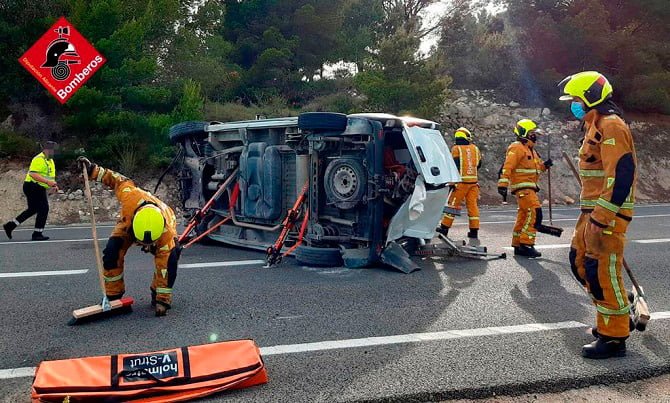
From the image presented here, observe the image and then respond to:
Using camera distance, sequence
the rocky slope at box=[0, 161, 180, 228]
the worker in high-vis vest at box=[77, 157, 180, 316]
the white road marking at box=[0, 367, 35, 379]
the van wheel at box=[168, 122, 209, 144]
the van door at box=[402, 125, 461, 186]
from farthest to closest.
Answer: the rocky slope at box=[0, 161, 180, 228]
the van wheel at box=[168, 122, 209, 144]
the van door at box=[402, 125, 461, 186]
the worker in high-vis vest at box=[77, 157, 180, 316]
the white road marking at box=[0, 367, 35, 379]

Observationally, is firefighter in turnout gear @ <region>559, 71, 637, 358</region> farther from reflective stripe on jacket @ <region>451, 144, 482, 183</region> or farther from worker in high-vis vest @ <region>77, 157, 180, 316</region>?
reflective stripe on jacket @ <region>451, 144, 482, 183</region>

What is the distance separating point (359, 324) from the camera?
4234 millimetres

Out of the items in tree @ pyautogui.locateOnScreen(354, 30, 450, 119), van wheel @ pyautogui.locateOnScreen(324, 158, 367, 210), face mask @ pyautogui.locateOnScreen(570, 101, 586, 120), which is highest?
tree @ pyautogui.locateOnScreen(354, 30, 450, 119)

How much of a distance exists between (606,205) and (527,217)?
367 cm

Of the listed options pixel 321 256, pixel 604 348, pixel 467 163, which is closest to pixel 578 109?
pixel 604 348

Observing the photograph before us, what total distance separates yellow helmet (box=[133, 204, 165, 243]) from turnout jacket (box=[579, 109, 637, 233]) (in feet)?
10.9

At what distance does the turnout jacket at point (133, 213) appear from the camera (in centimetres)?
448

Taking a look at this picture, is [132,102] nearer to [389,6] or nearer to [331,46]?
[331,46]

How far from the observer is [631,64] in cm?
2167

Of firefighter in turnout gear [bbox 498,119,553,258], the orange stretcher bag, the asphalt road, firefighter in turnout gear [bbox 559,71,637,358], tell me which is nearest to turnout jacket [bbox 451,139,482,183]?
firefighter in turnout gear [bbox 498,119,553,258]

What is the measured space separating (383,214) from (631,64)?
20.2m

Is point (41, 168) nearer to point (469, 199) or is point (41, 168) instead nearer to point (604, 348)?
point (469, 199)

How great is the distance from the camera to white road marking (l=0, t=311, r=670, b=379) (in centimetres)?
363

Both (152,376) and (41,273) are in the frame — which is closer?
(152,376)
